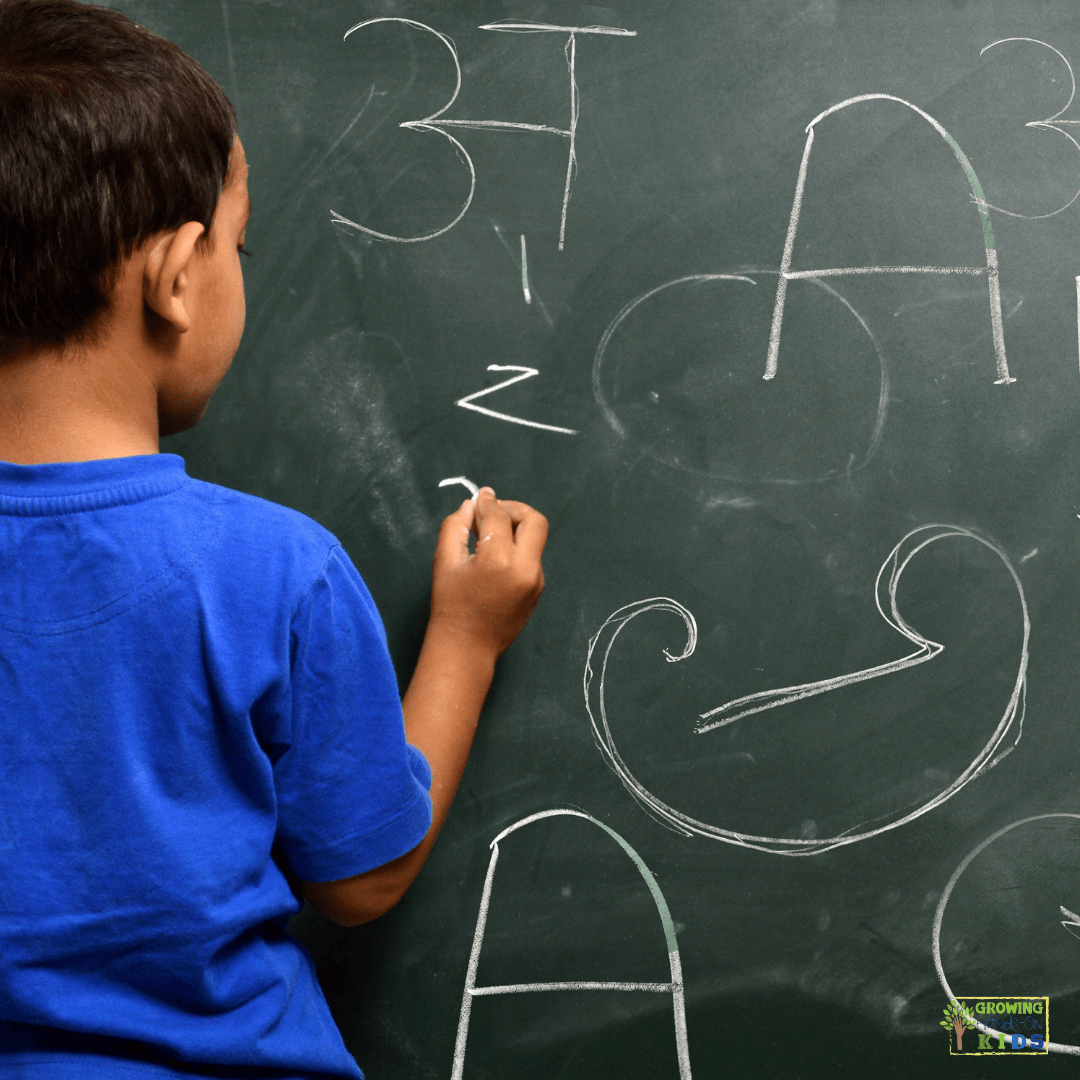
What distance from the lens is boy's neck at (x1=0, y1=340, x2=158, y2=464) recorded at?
0.45 metres

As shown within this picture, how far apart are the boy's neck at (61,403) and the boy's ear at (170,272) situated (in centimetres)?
3

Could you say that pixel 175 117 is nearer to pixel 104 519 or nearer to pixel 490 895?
pixel 104 519

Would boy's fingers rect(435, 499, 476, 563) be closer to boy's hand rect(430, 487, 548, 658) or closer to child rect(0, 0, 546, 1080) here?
boy's hand rect(430, 487, 548, 658)

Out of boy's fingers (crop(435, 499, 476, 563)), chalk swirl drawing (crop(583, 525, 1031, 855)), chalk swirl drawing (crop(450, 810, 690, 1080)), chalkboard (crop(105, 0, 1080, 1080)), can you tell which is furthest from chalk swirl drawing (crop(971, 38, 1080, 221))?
chalk swirl drawing (crop(450, 810, 690, 1080))

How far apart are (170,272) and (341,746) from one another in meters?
0.26

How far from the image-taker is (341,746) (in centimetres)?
50

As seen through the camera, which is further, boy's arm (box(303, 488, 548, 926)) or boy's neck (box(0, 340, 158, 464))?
boy's arm (box(303, 488, 548, 926))

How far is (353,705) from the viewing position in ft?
1.63

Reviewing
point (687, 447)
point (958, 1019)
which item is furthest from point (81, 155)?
point (958, 1019)

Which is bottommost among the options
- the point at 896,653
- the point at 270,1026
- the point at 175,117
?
the point at 270,1026

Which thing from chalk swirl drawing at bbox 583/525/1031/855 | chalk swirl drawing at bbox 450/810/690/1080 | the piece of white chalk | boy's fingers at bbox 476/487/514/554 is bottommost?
chalk swirl drawing at bbox 450/810/690/1080

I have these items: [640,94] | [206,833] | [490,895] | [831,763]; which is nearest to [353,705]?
[206,833]

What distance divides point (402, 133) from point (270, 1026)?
63 centimetres

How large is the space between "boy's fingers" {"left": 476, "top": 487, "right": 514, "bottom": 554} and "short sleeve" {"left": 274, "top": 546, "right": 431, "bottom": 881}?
186 millimetres
